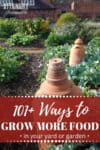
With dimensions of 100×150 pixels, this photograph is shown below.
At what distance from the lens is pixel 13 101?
3.73 meters

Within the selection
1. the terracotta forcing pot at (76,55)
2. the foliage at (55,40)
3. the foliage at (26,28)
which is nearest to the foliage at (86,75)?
the terracotta forcing pot at (76,55)

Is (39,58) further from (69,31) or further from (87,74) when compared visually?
(87,74)

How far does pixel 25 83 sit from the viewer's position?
8.58 metres

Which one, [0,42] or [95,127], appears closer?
[95,127]

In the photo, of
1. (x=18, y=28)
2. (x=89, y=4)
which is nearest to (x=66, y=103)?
(x=18, y=28)

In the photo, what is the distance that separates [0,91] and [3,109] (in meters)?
4.28

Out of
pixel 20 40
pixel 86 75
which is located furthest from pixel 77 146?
pixel 20 40

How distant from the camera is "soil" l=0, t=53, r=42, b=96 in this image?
7.98m

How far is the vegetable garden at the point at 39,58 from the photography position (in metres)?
6.94

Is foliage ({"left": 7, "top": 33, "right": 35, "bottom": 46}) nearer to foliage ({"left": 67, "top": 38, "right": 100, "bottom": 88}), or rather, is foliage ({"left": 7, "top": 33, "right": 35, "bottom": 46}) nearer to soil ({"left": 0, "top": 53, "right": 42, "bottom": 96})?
soil ({"left": 0, "top": 53, "right": 42, "bottom": 96})

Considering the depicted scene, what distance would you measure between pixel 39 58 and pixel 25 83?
2.64m

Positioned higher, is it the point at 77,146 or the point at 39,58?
the point at 77,146

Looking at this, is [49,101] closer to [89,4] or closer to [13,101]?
[13,101]

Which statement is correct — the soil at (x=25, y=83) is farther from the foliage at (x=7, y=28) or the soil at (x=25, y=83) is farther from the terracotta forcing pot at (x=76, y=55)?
the foliage at (x=7, y=28)
